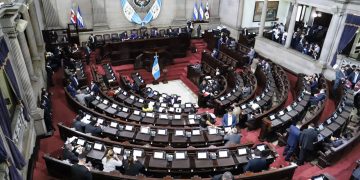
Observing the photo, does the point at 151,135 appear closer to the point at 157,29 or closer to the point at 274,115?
the point at 274,115

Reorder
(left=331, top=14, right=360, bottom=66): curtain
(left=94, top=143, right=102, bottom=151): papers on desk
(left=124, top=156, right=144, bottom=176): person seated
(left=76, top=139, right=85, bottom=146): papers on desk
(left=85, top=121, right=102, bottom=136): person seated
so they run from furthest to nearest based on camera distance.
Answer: (left=331, top=14, right=360, bottom=66): curtain
(left=85, top=121, right=102, bottom=136): person seated
(left=76, top=139, right=85, bottom=146): papers on desk
(left=94, top=143, right=102, bottom=151): papers on desk
(left=124, top=156, right=144, bottom=176): person seated

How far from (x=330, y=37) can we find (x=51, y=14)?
16.6 m

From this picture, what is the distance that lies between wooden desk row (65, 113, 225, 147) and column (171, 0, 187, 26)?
47.1 feet

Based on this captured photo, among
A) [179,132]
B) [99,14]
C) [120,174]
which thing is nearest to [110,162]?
[120,174]

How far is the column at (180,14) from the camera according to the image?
73.1ft

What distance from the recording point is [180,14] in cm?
2256

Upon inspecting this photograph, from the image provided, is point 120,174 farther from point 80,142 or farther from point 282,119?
point 282,119

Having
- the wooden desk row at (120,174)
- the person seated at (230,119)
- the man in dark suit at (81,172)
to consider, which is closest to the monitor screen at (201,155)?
the wooden desk row at (120,174)

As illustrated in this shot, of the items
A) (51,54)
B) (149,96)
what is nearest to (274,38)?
(149,96)

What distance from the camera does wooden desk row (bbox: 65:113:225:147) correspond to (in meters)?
9.18

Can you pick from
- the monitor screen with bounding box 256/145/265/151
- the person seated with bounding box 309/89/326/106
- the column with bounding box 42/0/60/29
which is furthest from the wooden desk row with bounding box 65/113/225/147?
the column with bounding box 42/0/60/29

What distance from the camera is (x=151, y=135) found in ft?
30.7

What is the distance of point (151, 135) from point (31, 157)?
3.56 meters

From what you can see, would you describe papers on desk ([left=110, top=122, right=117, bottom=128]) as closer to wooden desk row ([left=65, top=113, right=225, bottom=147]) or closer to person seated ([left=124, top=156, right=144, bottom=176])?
wooden desk row ([left=65, top=113, right=225, bottom=147])
